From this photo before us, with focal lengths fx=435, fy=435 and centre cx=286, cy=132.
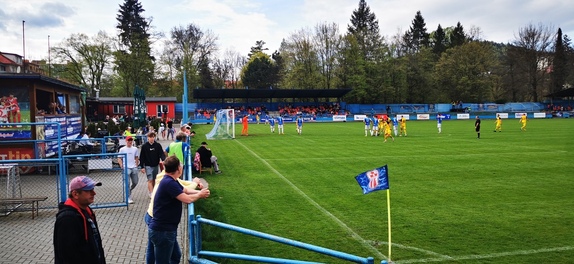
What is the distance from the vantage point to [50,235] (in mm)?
9172

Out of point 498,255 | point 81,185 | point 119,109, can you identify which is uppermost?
point 119,109

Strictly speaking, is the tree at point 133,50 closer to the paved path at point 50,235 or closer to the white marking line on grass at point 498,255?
the paved path at point 50,235

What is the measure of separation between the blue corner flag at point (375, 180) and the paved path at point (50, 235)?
3.78m

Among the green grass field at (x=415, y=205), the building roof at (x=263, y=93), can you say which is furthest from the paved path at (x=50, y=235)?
the building roof at (x=263, y=93)

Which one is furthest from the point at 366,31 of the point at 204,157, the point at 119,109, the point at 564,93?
the point at 204,157

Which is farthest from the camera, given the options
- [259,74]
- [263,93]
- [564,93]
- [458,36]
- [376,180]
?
[458,36]

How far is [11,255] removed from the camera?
7.90 m

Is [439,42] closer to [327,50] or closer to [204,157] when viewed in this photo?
[327,50]

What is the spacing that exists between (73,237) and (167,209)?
154cm

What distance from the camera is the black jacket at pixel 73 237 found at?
162 inches

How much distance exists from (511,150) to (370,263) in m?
22.8

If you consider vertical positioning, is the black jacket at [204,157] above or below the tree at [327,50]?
below

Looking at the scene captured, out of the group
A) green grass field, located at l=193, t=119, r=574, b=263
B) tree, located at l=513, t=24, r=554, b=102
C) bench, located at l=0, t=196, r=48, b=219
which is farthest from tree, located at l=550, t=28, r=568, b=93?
bench, located at l=0, t=196, r=48, b=219

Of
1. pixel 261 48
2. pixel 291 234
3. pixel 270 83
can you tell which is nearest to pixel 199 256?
pixel 291 234
